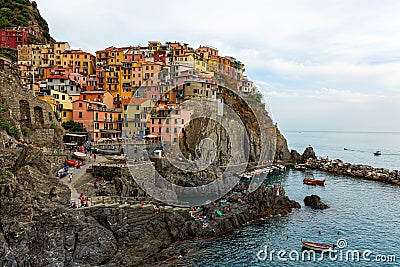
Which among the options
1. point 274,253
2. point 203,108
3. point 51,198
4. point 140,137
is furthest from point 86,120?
point 274,253

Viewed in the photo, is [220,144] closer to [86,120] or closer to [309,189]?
[309,189]

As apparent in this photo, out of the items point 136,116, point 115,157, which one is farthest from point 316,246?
point 136,116

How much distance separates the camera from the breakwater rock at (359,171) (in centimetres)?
6159

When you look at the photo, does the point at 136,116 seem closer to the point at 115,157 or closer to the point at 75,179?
the point at 115,157

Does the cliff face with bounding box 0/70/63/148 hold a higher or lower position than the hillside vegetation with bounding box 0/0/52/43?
lower

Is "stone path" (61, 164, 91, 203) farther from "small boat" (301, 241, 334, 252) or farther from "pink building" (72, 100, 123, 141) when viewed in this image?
"small boat" (301, 241, 334, 252)

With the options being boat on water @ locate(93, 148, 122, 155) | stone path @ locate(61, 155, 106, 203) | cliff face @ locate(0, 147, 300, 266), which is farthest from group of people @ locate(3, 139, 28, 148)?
boat on water @ locate(93, 148, 122, 155)

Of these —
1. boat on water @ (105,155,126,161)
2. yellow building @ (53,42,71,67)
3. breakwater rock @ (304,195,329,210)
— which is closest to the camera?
boat on water @ (105,155,126,161)

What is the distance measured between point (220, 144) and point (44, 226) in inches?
1527

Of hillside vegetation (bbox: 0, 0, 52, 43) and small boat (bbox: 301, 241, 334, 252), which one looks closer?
small boat (bbox: 301, 241, 334, 252)
